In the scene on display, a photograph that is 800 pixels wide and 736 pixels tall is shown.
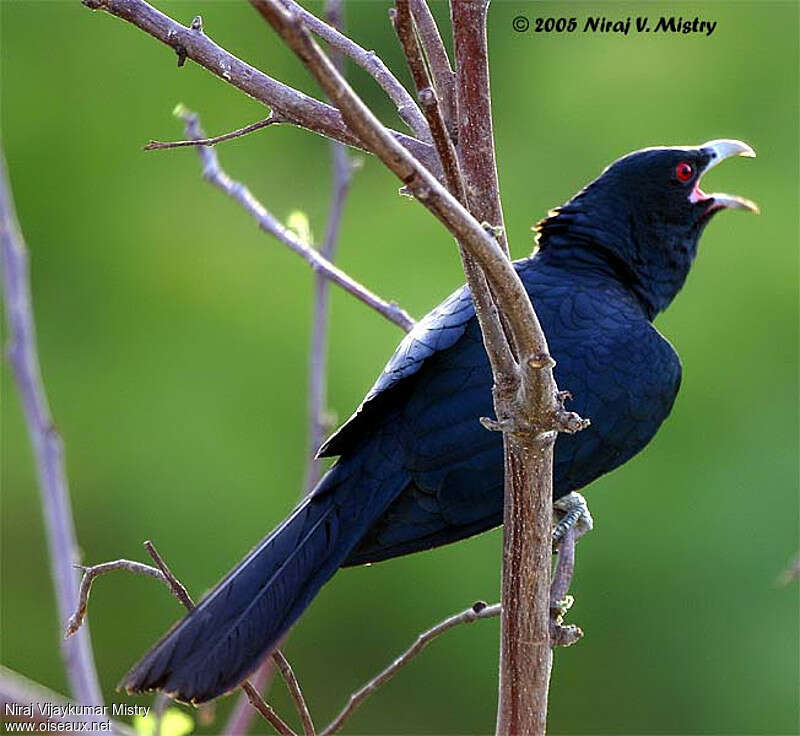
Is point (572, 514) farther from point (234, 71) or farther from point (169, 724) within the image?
point (234, 71)

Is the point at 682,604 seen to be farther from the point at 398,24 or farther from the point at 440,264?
the point at 398,24

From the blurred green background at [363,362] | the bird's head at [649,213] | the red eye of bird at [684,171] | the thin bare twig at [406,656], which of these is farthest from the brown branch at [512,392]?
the blurred green background at [363,362]

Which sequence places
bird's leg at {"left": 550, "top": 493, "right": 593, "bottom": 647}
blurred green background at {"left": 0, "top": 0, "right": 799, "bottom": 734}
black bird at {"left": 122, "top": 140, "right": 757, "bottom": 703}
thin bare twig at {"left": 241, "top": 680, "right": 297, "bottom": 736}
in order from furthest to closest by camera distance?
1. blurred green background at {"left": 0, "top": 0, "right": 799, "bottom": 734}
2. black bird at {"left": 122, "top": 140, "right": 757, "bottom": 703}
3. bird's leg at {"left": 550, "top": 493, "right": 593, "bottom": 647}
4. thin bare twig at {"left": 241, "top": 680, "right": 297, "bottom": 736}

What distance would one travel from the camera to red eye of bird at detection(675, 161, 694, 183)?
301 centimetres

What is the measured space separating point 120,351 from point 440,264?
1.32m

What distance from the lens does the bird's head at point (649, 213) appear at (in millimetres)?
2967

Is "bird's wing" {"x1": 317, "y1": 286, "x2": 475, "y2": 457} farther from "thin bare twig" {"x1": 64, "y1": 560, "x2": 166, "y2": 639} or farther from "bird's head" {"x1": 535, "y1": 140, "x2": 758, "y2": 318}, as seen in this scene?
"bird's head" {"x1": 535, "y1": 140, "x2": 758, "y2": 318}

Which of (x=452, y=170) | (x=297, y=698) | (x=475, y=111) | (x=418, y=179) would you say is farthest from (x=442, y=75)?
(x=297, y=698)

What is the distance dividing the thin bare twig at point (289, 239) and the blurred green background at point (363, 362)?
5.87ft

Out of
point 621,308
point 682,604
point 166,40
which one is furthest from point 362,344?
point 166,40

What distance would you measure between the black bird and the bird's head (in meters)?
0.21

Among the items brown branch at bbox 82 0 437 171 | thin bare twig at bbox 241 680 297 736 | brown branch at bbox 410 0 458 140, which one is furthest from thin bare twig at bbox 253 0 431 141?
thin bare twig at bbox 241 680 297 736

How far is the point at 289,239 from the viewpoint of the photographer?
2.44 meters

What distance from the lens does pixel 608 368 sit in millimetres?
2426
